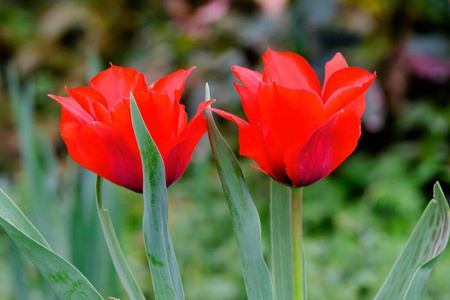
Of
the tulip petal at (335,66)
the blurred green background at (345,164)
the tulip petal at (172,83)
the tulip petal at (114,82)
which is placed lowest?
the blurred green background at (345,164)

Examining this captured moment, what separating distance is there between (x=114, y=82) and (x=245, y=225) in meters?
0.13

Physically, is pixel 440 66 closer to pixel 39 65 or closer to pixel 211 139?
pixel 211 139

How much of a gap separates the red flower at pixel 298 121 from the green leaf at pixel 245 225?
0.07ft

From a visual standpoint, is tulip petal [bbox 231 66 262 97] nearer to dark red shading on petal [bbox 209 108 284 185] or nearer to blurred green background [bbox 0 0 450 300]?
dark red shading on petal [bbox 209 108 284 185]

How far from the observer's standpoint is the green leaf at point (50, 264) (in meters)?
0.30

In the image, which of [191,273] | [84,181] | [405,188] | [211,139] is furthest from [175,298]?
[405,188]

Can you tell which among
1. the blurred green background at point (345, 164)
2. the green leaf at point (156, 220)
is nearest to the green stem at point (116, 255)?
the green leaf at point (156, 220)

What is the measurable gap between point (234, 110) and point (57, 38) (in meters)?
1.15

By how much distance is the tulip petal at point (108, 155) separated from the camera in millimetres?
317

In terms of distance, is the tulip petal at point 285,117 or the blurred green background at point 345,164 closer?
the tulip petal at point 285,117

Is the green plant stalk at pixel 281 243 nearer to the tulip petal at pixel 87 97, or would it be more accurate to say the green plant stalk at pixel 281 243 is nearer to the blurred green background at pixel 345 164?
the tulip petal at pixel 87 97

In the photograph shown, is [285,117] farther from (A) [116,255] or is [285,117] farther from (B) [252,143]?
(A) [116,255]

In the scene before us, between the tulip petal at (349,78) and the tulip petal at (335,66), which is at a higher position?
the tulip petal at (335,66)

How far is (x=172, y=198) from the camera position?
1.51 meters
